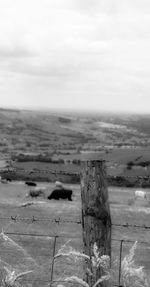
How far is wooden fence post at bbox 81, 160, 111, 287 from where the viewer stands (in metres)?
4.71

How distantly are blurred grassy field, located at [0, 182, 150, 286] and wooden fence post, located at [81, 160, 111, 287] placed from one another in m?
0.35

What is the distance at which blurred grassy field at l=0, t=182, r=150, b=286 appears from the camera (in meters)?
11.8

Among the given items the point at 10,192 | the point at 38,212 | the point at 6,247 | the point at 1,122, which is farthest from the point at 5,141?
the point at 6,247

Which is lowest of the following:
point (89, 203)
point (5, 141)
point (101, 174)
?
point (5, 141)

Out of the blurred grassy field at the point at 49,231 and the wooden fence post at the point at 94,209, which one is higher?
the wooden fence post at the point at 94,209

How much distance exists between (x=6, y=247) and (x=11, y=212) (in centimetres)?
722

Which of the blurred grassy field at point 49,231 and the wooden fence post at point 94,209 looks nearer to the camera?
the wooden fence post at point 94,209

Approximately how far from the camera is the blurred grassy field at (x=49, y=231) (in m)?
11.8

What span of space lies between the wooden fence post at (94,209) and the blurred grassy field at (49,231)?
352 mm

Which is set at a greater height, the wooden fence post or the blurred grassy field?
the wooden fence post

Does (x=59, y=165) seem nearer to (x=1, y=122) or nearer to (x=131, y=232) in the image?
(x=131, y=232)

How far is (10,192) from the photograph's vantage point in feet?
96.2

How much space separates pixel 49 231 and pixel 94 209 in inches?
502

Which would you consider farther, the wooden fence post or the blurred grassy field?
the blurred grassy field
